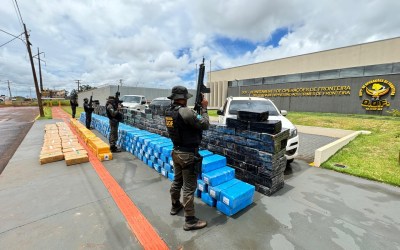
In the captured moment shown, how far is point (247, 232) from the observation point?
2.62 meters

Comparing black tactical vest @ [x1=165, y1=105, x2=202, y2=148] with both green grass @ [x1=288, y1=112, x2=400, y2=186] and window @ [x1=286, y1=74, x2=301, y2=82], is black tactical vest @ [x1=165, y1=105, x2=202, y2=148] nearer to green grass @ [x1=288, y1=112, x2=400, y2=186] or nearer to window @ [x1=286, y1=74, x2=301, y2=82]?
green grass @ [x1=288, y1=112, x2=400, y2=186]

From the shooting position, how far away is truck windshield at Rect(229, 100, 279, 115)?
19.5 feet

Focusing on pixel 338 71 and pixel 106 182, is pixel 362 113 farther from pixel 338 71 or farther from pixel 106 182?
pixel 106 182

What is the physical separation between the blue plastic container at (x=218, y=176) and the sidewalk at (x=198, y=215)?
48 cm

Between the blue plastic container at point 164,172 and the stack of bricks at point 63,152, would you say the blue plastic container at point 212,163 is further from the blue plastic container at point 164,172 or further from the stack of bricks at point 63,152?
the stack of bricks at point 63,152

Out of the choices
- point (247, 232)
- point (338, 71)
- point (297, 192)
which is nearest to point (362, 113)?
point (338, 71)

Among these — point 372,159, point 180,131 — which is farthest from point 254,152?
point 372,159

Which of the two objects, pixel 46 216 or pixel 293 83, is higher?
pixel 293 83

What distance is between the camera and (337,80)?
1998cm

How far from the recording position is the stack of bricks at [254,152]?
3.53m

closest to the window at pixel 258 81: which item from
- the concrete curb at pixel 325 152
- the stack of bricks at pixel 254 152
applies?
the concrete curb at pixel 325 152

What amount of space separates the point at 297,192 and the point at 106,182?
3.97m

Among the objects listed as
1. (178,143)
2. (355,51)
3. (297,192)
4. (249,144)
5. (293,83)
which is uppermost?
(355,51)

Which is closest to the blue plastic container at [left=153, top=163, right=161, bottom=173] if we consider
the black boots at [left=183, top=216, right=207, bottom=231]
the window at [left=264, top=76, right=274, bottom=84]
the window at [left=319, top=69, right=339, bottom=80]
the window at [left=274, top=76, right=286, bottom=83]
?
the black boots at [left=183, top=216, right=207, bottom=231]
